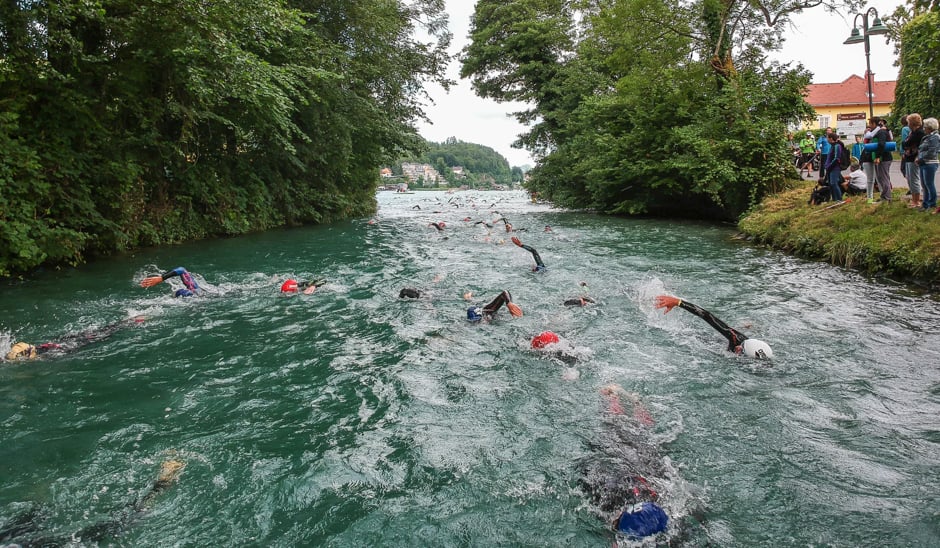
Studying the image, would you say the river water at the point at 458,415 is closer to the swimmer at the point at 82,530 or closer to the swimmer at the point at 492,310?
the swimmer at the point at 82,530

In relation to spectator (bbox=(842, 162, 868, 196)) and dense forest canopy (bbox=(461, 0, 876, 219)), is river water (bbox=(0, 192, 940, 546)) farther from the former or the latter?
dense forest canopy (bbox=(461, 0, 876, 219))

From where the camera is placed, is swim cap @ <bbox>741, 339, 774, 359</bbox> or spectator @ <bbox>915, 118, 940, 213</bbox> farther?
spectator @ <bbox>915, 118, 940, 213</bbox>

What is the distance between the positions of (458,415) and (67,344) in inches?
241

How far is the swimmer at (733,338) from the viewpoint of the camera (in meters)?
6.71

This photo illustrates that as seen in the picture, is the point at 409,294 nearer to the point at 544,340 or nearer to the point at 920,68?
the point at 544,340

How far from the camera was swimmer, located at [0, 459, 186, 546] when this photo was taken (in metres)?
3.48

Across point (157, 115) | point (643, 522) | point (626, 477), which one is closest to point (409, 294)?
point (626, 477)

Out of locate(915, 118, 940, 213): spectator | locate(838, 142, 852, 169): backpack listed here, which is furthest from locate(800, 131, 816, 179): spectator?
locate(915, 118, 940, 213): spectator

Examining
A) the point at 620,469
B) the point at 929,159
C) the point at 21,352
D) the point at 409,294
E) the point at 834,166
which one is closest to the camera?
the point at 620,469

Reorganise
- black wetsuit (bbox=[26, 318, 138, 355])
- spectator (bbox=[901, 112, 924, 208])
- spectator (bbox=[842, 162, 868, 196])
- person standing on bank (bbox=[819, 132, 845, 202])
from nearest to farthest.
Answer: black wetsuit (bbox=[26, 318, 138, 355]) < spectator (bbox=[901, 112, 924, 208]) < person standing on bank (bbox=[819, 132, 845, 202]) < spectator (bbox=[842, 162, 868, 196])

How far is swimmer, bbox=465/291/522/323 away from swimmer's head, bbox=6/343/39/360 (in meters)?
6.26

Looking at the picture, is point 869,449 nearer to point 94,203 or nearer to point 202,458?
point 202,458

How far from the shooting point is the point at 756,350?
6.70 meters

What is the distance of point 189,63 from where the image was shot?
13680 mm
